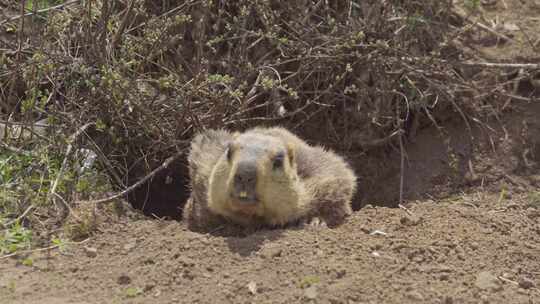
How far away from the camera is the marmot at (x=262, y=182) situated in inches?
211

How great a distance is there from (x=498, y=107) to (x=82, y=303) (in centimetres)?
510

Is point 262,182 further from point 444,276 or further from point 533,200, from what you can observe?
point 533,200

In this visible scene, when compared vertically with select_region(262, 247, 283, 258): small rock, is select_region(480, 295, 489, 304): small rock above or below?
above

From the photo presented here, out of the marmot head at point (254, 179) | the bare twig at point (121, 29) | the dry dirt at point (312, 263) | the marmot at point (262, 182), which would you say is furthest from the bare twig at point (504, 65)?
the bare twig at point (121, 29)

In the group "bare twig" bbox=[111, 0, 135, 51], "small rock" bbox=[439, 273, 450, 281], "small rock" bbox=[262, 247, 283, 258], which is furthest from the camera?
"bare twig" bbox=[111, 0, 135, 51]

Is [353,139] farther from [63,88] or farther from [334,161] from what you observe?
[63,88]

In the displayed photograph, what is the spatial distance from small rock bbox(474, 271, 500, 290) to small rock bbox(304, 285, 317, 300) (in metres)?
1.11

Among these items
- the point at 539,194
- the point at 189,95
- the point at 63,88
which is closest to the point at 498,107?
the point at 539,194

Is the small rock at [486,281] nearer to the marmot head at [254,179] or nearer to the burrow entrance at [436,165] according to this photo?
the marmot head at [254,179]

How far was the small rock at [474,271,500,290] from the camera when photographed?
15.6 feet

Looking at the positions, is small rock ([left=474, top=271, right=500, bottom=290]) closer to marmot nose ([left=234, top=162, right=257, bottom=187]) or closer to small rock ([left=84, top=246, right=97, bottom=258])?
marmot nose ([left=234, top=162, right=257, bottom=187])

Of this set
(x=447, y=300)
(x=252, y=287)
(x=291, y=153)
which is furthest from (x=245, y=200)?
(x=447, y=300)

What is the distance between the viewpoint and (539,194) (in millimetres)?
6602

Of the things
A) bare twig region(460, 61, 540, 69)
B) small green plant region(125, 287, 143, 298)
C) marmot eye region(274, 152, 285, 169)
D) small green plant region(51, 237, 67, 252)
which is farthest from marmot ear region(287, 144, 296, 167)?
bare twig region(460, 61, 540, 69)
